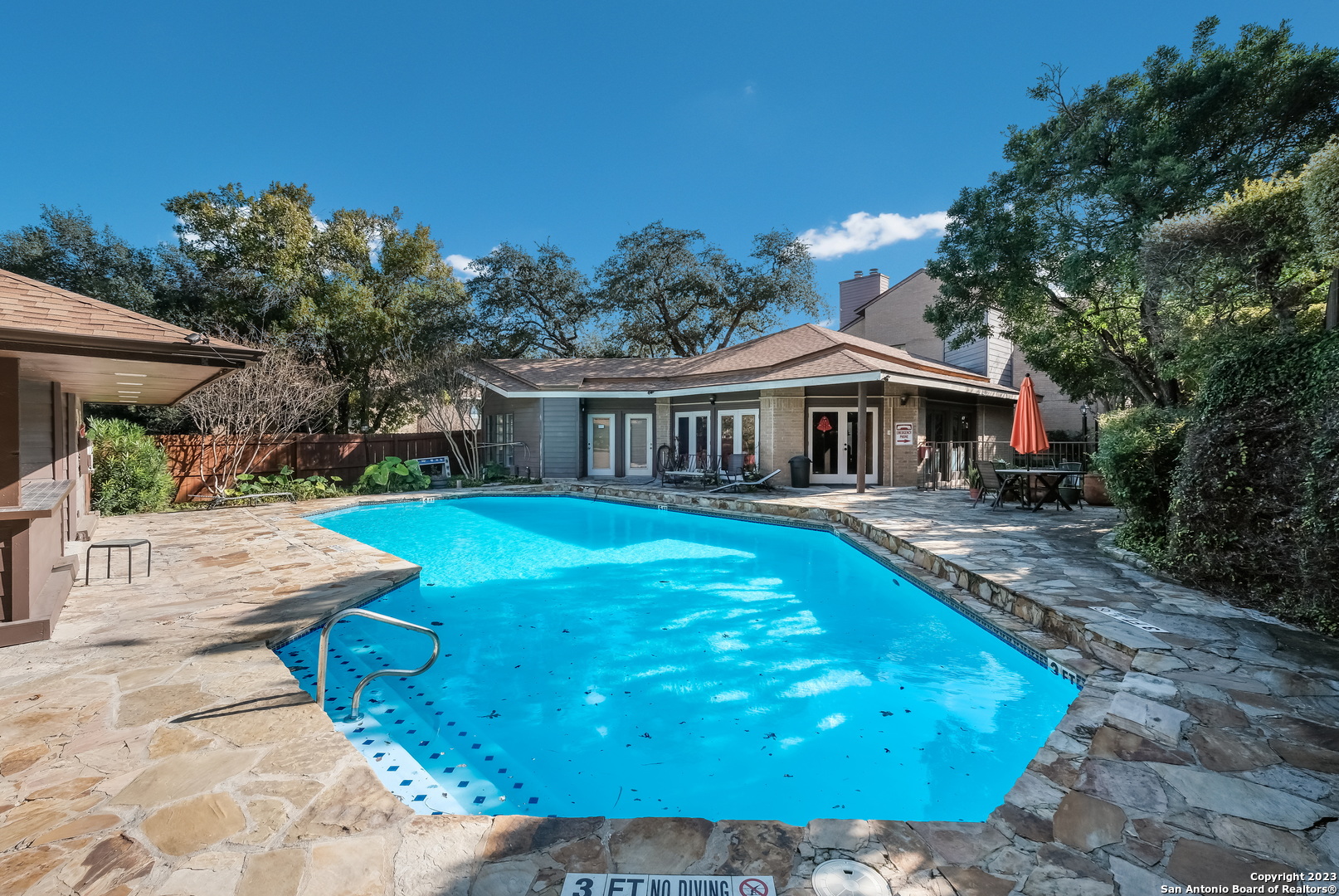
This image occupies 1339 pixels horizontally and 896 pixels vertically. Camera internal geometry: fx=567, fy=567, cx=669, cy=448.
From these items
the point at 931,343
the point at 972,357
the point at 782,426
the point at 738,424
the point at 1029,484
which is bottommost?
the point at 1029,484

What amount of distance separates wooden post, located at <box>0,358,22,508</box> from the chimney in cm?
2532

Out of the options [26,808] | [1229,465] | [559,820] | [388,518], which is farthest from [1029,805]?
[388,518]

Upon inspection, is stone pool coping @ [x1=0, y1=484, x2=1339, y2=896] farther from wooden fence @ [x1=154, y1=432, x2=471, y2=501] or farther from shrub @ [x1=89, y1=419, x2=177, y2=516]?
wooden fence @ [x1=154, y1=432, x2=471, y2=501]

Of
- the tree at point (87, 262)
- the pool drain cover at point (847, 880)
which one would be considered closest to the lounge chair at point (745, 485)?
the pool drain cover at point (847, 880)

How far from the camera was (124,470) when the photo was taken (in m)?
11.5

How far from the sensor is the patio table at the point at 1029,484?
1008 centimetres

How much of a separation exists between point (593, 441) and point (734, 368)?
5.00m

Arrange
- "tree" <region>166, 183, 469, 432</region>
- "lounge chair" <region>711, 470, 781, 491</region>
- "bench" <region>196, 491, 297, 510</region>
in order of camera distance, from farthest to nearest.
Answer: "tree" <region>166, 183, 469, 432</region>, "lounge chair" <region>711, 470, 781, 491</region>, "bench" <region>196, 491, 297, 510</region>

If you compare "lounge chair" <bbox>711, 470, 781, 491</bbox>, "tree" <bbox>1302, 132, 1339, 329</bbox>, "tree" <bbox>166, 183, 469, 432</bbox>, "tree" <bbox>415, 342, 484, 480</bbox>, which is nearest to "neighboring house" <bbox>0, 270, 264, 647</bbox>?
"tree" <bbox>1302, 132, 1339, 329</bbox>

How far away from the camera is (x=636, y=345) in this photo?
24953 millimetres

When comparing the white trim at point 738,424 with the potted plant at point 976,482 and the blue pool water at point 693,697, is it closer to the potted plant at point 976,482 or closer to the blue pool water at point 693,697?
the potted plant at point 976,482

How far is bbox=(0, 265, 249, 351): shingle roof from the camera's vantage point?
3.89m

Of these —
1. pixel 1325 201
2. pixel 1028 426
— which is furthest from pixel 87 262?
pixel 1325 201

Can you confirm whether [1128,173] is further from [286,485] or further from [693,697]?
[286,485]
